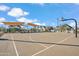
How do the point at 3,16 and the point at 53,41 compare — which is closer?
the point at 3,16

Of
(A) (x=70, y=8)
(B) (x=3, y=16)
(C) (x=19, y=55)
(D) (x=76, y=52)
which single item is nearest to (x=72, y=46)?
(D) (x=76, y=52)

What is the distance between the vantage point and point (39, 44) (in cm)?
688

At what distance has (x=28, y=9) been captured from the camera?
6633mm

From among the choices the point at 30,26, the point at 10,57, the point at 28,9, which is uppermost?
the point at 28,9

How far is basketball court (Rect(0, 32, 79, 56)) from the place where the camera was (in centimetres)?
631

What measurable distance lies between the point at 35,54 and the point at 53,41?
3.28 ft

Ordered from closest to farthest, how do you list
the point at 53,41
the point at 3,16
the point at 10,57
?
the point at 10,57 → the point at 3,16 → the point at 53,41

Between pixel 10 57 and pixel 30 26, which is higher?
pixel 30 26

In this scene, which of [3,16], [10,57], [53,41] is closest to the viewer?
[10,57]

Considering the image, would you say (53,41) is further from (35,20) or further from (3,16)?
(3,16)

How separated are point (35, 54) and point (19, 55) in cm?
38

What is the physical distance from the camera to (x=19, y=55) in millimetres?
6188

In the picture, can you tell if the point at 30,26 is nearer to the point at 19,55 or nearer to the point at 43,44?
the point at 43,44

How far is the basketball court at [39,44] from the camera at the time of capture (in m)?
6.31
